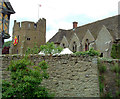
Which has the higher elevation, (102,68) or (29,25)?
(29,25)

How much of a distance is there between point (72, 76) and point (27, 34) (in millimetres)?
34161

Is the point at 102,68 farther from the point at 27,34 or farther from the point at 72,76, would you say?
the point at 27,34

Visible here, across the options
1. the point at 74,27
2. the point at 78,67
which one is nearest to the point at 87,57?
the point at 78,67

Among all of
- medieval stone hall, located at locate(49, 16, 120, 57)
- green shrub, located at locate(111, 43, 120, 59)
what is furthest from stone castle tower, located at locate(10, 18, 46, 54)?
green shrub, located at locate(111, 43, 120, 59)

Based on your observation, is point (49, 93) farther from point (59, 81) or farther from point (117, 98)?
point (117, 98)

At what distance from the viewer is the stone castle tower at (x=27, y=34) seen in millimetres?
40844

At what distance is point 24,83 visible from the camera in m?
7.57

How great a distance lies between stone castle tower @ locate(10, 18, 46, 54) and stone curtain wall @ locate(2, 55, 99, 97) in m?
32.6

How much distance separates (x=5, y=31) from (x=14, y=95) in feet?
37.3

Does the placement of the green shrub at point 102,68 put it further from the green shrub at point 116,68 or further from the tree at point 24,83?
the tree at point 24,83

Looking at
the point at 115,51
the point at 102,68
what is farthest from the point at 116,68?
the point at 115,51

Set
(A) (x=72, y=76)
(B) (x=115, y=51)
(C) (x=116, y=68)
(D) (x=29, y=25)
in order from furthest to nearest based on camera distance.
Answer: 1. (D) (x=29, y=25)
2. (B) (x=115, y=51)
3. (A) (x=72, y=76)
4. (C) (x=116, y=68)

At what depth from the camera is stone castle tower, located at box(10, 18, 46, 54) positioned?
134ft

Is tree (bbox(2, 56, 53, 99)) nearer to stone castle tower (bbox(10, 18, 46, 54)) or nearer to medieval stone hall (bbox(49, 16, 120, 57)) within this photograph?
medieval stone hall (bbox(49, 16, 120, 57))
